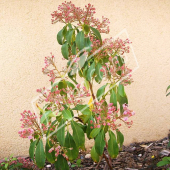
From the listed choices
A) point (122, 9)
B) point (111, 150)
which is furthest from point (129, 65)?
point (111, 150)

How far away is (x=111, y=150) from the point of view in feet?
4.72

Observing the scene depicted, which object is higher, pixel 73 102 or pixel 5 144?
pixel 73 102

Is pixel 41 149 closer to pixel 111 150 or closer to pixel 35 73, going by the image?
pixel 111 150

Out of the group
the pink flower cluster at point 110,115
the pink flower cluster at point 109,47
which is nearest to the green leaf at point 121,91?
the pink flower cluster at point 110,115

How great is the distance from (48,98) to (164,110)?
5.12 feet

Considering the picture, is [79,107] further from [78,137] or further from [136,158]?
[136,158]

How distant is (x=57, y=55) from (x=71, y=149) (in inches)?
44.3

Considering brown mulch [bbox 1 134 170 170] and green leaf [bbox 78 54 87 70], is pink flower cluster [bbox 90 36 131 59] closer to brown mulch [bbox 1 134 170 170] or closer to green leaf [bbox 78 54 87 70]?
green leaf [bbox 78 54 87 70]

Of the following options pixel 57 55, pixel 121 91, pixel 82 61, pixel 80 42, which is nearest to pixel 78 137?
pixel 121 91

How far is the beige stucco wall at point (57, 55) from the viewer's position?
223 centimetres

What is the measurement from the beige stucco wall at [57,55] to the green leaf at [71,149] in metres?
0.94

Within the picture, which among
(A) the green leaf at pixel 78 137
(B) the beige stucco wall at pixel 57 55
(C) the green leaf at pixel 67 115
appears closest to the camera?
(C) the green leaf at pixel 67 115

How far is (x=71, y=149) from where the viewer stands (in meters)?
1.41

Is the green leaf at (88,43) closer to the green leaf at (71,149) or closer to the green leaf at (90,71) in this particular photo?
the green leaf at (90,71)
